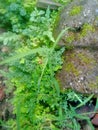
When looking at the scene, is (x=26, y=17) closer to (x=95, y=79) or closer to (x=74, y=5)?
(x=74, y=5)

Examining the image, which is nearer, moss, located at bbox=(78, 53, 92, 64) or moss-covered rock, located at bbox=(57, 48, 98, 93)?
moss-covered rock, located at bbox=(57, 48, 98, 93)

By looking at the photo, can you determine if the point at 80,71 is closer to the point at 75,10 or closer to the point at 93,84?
the point at 93,84

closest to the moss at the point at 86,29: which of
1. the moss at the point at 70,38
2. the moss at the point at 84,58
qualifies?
the moss at the point at 70,38

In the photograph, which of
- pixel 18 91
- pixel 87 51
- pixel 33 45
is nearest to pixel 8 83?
pixel 18 91

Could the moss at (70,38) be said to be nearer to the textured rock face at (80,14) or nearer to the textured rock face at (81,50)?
the textured rock face at (81,50)

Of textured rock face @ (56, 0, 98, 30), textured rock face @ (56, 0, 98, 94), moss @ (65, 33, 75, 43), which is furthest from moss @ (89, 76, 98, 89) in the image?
textured rock face @ (56, 0, 98, 30)

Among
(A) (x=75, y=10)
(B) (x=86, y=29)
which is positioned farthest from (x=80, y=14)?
(B) (x=86, y=29)

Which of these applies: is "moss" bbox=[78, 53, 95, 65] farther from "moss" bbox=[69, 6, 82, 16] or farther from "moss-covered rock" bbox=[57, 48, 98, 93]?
"moss" bbox=[69, 6, 82, 16]
